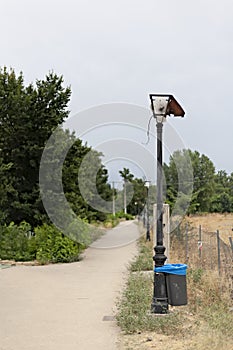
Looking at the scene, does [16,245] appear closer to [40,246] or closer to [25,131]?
[40,246]

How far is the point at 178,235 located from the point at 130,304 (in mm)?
12788

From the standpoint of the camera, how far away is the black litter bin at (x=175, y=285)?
8.02 m

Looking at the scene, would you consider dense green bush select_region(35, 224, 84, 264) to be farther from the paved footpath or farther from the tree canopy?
the tree canopy

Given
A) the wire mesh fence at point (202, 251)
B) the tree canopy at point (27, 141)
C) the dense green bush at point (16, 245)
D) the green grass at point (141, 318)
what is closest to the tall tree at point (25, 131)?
the tree canopy at point (27, 141)

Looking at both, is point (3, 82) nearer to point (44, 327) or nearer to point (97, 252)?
point (97, 252)

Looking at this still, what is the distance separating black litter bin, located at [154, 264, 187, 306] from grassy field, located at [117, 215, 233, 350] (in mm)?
203

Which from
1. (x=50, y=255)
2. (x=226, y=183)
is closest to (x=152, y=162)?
(x=50, y=255)

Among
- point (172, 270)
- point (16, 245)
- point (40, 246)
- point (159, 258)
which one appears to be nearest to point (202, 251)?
point (40, 246)

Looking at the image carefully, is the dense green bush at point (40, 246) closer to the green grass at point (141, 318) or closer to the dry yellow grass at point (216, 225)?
the dry yellow grass at point (216, 225)

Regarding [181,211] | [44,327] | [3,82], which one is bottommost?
[44,327]

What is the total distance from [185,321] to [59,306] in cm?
273

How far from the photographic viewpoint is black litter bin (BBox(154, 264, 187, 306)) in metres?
8.02

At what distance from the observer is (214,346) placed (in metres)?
5.71

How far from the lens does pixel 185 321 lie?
7.51 m
